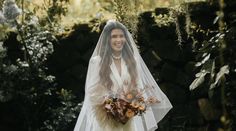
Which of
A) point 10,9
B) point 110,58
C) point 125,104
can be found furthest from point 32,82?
point 125,104

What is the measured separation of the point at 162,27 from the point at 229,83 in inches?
38.2

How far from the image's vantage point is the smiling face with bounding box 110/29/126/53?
3623 millimetres

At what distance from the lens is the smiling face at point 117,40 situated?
3623 millimetres

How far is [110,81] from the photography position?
3557 mm

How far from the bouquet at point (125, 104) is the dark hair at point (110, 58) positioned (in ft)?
0.44

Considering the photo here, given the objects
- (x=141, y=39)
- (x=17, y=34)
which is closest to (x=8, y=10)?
(x=17, y=34)

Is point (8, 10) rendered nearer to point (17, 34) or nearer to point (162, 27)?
point (17, 34)

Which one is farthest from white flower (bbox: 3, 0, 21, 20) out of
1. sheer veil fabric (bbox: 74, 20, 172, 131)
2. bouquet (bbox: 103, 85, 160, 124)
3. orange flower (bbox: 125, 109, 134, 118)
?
orange flower (bbox: 125, 109, 134, 118)

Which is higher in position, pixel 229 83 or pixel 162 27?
pixel 162 27

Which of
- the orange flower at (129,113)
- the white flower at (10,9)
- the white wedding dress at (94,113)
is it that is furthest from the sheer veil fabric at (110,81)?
the white flower at (10,9)

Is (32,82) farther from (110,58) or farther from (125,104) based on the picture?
(125,104)

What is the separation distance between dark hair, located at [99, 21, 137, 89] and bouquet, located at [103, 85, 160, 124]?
135 millimetres

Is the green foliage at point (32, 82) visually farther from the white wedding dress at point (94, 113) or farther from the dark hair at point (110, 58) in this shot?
the dark hair at point (110, 58)

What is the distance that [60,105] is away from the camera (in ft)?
17.5
